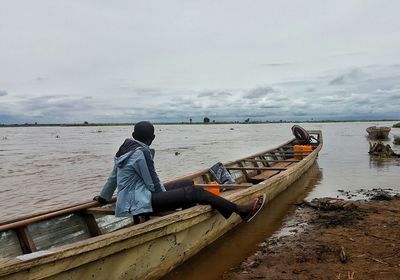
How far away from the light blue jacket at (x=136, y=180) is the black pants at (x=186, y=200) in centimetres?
13

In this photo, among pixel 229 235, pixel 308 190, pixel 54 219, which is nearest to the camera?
pixel 54 219

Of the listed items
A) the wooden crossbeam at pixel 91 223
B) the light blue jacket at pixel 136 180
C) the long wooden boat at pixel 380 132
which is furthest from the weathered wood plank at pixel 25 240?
the long wooden boat at pixel 380 132

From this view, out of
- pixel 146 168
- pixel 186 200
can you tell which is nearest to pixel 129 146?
pixel 146 168

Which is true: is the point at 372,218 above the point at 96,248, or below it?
below

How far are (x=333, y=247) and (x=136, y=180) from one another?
328cm

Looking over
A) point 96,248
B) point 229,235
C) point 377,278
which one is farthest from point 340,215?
point 96,248

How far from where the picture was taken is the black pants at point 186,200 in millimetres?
4707

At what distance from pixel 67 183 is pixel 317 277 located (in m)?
10.7

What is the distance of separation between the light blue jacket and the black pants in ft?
0.43

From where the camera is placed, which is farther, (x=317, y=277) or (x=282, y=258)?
(x=282, y=258)

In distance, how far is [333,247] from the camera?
5578mm

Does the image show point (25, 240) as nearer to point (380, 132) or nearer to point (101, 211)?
point (101, 211)

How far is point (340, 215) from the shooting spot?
7.30m

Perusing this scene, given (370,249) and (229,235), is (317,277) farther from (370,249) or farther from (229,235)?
(229,235)
